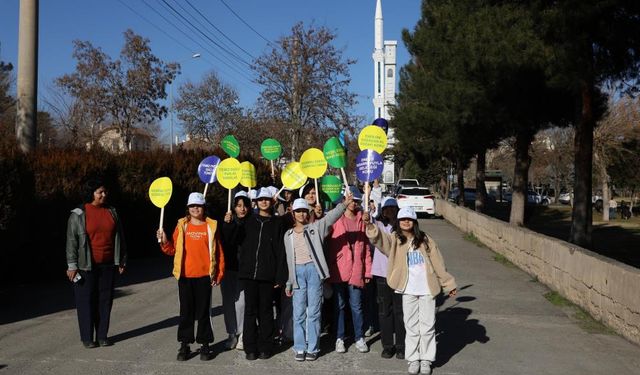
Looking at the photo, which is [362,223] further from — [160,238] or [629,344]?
[629,344]

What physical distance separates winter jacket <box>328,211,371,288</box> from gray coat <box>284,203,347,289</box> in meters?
0.30

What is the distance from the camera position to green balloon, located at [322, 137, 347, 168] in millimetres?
7168

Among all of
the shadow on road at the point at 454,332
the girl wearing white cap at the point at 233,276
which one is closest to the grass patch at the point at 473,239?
the shadow on road at the point at 454,332

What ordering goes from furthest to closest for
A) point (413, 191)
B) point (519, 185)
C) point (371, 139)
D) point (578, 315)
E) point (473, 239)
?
1. point (413, 191)
2. point (519, 185)
3. point (473, 239)
4. point (578, 315)
5. point (371, 139)

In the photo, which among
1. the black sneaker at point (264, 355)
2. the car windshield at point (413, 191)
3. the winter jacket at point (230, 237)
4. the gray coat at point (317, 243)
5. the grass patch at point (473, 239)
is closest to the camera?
the gray coat at point (317, 243)

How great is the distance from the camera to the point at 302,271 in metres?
6.21

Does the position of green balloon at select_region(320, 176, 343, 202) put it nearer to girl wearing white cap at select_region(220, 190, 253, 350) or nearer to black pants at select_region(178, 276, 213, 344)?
girl wearing white cap at select_region(220, 190, 253, 350)

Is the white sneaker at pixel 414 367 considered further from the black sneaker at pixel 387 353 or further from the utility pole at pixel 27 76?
the utility pole at pixel 27 76

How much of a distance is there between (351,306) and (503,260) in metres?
8.87

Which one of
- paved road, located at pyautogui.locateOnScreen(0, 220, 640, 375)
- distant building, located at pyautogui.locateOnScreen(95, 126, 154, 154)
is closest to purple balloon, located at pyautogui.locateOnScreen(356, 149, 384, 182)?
paved road, located at pyautogui.locateOnScreen(0, 220, 640, 375)

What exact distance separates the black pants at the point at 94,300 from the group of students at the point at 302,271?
0.9 inches

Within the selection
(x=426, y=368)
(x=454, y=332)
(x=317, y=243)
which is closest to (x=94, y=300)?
(x=317, y=243)

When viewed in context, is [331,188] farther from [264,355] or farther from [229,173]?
[264,355]

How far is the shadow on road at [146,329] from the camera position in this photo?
23.4ft
